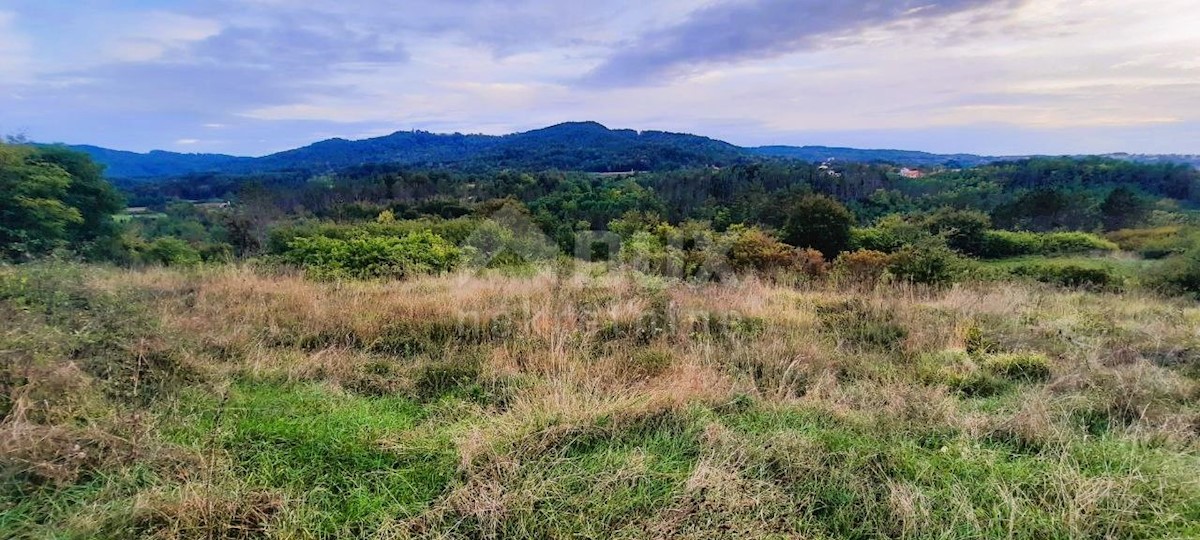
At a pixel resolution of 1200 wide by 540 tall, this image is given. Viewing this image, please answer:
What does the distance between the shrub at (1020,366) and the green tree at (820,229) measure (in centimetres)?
2344

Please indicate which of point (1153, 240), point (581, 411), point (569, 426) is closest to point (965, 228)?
point (1153, 240)

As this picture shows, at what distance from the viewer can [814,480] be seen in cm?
246

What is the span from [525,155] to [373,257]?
9660cm

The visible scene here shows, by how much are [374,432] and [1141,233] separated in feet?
142

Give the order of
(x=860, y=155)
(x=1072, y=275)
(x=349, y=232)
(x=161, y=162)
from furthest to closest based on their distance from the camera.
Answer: (x=860, y=155) → (x=161, y=162) → (x=1072, y=275) → (x=349, y=232)

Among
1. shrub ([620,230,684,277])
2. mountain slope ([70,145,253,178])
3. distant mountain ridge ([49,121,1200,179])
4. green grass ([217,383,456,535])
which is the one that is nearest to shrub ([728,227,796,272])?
shrub ([620,230,684,277])

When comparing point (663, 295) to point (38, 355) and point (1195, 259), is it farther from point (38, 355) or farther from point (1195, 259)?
point (1195, 259)

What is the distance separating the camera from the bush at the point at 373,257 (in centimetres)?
889

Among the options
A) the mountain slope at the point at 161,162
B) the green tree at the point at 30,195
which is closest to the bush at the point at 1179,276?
the green tree at the point at 30,195

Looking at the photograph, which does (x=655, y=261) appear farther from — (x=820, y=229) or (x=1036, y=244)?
(x=1036, y=244)

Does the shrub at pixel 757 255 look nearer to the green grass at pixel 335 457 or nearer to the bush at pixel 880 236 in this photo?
the bush at pixel 880 236

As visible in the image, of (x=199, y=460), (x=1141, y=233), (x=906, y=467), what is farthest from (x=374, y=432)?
(x=1141, y=233)

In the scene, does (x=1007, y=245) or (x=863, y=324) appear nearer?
(x=863, y=324)

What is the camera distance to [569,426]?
2758 mm
